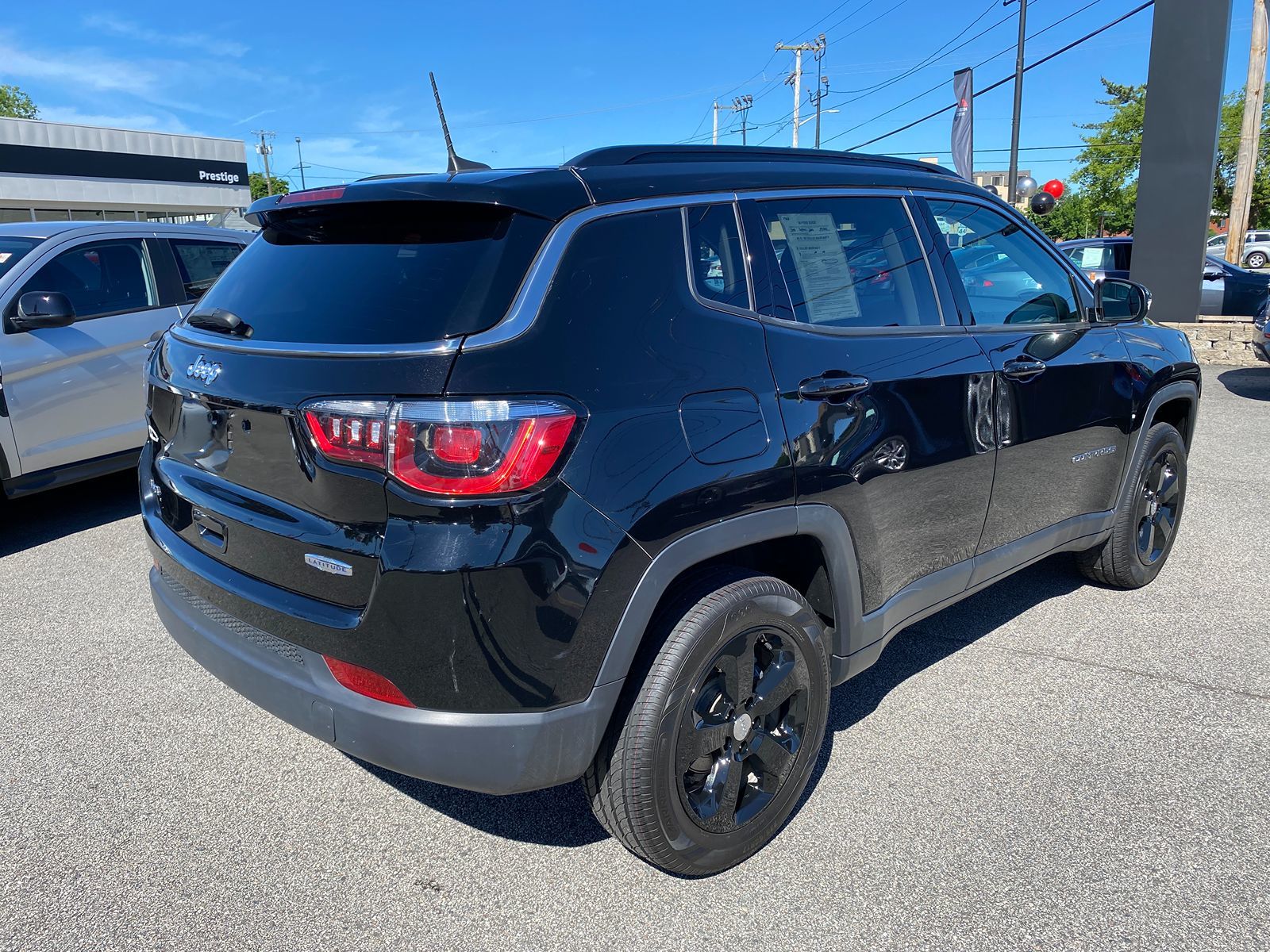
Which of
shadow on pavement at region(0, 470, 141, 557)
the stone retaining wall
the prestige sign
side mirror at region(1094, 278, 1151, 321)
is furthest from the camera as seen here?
the prestige sign

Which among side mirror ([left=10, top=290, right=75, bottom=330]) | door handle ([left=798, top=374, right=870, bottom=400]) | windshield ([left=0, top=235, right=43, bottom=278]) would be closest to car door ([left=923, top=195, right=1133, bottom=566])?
door handle ([left=798, top=374, right=870, bottom=400])

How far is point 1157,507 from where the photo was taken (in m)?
4.51

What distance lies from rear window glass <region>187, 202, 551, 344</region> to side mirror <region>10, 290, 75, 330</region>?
319cm

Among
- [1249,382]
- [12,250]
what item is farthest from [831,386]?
[1249,382]

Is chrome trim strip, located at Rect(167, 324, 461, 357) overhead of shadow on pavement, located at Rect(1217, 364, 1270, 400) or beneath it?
overhead

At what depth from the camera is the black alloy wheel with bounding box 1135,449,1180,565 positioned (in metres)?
4.38

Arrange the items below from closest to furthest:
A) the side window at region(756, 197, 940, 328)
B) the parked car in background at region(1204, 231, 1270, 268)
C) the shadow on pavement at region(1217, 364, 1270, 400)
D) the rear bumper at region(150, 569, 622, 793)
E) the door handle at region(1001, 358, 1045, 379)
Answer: the rear bumper at region(150, 569, 622, 793) < the side window at region(756, 197, 940, 328) < the door handle at region(1001, 358, 1045, 379) < the shadow on pavement at region(1217, 364, 1270, 400) < the parked car in background at region(1204, 231, 1270, 268)

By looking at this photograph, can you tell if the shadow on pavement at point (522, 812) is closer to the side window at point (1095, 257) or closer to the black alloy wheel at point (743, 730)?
the black alloy wheel at point (743, 730)

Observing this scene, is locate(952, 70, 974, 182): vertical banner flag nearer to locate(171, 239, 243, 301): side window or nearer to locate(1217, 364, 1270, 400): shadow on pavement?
locate(1217, 364, 1270, 400): shadow on pavement

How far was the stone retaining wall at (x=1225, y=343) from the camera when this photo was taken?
12.6 m

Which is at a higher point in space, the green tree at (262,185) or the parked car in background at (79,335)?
the green tree at (262,185)

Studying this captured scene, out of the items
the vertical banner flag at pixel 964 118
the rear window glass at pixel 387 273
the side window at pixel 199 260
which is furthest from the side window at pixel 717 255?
the vertical banner flag at pixel 964 118

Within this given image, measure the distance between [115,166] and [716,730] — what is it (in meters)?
41.4

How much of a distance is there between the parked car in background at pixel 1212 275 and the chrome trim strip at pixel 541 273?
13.2 metres
